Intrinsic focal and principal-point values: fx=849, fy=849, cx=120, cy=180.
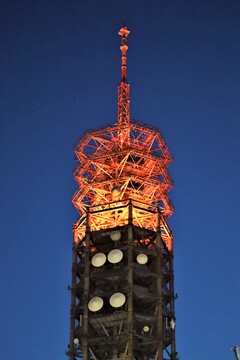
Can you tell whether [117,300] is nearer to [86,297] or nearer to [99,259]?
[86,297]

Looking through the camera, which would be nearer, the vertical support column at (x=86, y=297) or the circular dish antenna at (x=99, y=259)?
the vertical support column at (x=86, y=297)

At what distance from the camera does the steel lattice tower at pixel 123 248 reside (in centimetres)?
12862

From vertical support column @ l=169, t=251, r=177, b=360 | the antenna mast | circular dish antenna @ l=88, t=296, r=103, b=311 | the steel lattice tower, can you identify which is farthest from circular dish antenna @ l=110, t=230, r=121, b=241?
the antenna mast

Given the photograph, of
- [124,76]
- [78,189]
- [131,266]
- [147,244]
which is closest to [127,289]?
[131,266]

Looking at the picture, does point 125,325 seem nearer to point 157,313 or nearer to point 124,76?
point 157,313

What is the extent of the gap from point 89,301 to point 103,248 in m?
10.9

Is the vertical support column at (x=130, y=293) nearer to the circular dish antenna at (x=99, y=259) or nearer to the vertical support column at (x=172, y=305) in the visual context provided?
the circular dish antenna at (x=99, y=259)

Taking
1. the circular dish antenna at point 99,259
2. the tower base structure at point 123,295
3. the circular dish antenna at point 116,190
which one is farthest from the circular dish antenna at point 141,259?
the circular dish antenna at point 116,190

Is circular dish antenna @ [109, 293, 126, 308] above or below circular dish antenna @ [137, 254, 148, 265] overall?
below

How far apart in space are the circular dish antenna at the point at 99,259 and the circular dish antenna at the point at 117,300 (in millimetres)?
6536

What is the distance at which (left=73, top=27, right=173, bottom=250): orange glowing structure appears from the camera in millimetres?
141000

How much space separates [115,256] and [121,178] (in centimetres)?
1598
